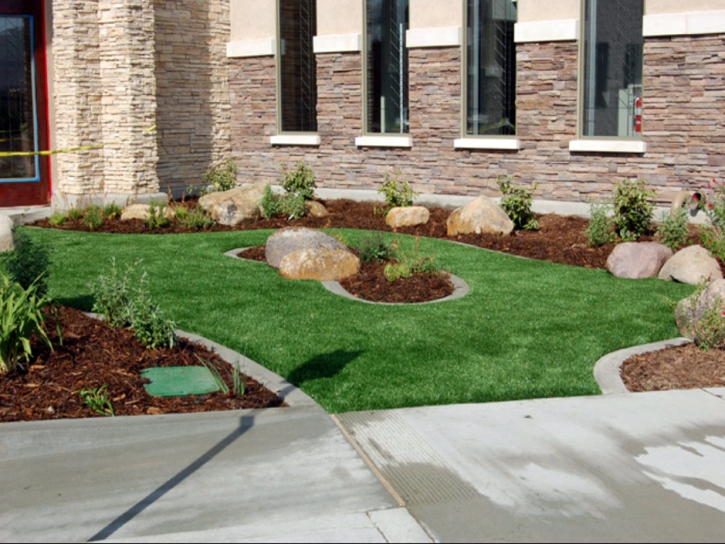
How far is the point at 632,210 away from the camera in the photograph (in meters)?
13.2

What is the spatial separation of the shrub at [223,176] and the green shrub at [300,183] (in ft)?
5.34

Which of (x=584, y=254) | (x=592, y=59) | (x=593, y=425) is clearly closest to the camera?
(x=593, y=425)

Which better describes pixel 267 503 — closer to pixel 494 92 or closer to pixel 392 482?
pixel 392 482

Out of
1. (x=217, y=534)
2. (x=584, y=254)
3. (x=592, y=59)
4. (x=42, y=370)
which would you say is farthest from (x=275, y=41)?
(x=217, y=534)

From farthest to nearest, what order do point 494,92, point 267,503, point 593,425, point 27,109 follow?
point 27,109 < point 494,92 < point 593,425 < point 267,503

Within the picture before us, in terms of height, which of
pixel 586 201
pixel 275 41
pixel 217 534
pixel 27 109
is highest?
pixel 275 41

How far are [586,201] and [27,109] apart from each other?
10.1 meters

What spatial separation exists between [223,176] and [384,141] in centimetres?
337

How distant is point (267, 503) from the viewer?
205 inches

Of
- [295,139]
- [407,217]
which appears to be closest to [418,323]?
[407,217]

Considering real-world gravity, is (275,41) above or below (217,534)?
above

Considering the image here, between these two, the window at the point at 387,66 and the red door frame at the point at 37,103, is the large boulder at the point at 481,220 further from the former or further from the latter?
the red door frame at the point at 37,103

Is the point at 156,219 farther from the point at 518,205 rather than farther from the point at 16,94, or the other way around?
the point at 518,205

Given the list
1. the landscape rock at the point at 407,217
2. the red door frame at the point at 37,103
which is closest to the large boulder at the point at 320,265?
the landscape rock at the point at 407,217
